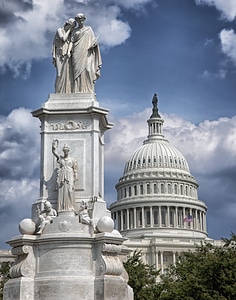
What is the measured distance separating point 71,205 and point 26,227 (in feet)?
4.96

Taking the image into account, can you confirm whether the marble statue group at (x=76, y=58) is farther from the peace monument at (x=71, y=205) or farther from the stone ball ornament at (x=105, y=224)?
the stone ball ornament at (x=105, y=224)

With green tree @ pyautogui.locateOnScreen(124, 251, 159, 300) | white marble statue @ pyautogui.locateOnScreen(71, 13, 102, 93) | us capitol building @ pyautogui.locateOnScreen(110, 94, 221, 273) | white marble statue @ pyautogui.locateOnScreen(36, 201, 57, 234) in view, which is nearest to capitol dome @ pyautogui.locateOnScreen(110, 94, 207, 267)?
us capitol building @ pyautogui.locateOnScreen(110, 94, 221, 273)

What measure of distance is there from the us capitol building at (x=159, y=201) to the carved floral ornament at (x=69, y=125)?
436ft

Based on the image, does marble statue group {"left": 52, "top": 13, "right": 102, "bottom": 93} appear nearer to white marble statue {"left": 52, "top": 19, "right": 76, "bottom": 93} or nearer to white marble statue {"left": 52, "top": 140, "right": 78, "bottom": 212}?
white marble statue {"left": 52, "top": 19, "right": 76, "bottom": 93}

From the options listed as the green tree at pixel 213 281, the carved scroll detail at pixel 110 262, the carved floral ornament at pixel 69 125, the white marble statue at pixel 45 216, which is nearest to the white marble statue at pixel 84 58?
the carved floral ornament at pixel 69 125

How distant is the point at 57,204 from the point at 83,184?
3.38 ft

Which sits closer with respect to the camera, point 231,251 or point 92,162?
point 92,162

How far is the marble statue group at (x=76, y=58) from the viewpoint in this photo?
2342 centimetres

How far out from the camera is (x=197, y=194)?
17838cm

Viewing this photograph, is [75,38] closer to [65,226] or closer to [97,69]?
[97,69]

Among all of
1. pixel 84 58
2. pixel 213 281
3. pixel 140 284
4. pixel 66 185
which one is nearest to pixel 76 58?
pixel 84 58

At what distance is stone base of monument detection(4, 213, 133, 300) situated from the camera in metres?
20.3

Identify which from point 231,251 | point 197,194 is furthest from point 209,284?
point 197,194

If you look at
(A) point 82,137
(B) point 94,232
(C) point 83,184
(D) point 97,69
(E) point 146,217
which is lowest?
(B) point 94,232
